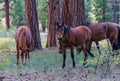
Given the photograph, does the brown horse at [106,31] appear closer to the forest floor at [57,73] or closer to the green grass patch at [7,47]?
the forest floor at [57,73]

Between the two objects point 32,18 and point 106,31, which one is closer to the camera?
point 106,31

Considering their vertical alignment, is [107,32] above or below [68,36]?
below

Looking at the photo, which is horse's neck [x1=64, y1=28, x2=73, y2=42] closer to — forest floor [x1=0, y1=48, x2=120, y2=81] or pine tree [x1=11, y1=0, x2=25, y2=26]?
forest floor [x1=0, y1=48, x2=120, y2=81]

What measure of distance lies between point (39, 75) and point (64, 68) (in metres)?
1.67

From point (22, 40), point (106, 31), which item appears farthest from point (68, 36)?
point (106, 31)

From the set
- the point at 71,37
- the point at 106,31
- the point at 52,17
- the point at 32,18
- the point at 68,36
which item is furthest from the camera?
the point at 52,17

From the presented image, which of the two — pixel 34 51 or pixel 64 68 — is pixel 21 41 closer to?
pixel 64 68

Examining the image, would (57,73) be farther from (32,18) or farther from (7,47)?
(7,47)

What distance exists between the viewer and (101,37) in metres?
14.2

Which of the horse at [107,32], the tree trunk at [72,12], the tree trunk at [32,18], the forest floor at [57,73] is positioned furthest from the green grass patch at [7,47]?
the forest floor at [57,73]

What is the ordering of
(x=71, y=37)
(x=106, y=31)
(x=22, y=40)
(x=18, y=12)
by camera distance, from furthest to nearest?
1. (x=18, y=12)
2. (x=106, y=31)
3. (x=22, y=40)
4. (x=71, y=37)

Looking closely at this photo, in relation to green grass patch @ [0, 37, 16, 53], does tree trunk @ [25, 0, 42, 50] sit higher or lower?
higher

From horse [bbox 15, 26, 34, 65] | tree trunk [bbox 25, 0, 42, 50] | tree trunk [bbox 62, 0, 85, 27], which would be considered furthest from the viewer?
tree trunk [bbox 25, 0, 42, 50]

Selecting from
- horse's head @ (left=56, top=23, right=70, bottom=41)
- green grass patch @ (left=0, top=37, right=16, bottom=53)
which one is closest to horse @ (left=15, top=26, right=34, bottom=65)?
horse's head @ (left=56, top=23, right=70, bottom=41)
